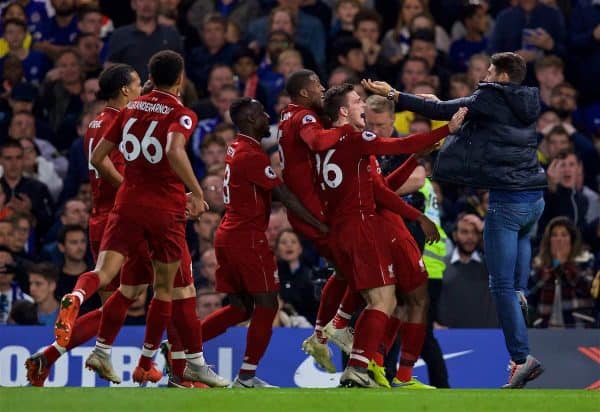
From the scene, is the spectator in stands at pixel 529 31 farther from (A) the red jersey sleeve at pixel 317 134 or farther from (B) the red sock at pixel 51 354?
(B) the red sock at pixel 51 354

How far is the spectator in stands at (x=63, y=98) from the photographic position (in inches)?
742

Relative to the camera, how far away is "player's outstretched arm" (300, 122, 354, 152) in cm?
1189

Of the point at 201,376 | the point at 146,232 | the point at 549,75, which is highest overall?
the point at 549,75

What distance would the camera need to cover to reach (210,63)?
19359 mm

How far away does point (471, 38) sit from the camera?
1961 centimetres

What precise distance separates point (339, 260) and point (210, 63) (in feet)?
25.1

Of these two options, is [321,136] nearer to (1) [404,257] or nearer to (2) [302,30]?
(1) [404,257]

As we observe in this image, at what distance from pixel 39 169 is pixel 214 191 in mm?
2365

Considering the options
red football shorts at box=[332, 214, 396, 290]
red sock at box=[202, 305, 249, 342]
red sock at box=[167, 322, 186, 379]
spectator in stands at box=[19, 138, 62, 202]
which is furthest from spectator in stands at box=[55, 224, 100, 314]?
red football shorts at box=[332, 214, 396, 290]

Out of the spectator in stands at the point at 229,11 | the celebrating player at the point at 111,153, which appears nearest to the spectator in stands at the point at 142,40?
the spectator in stands at the point at 229,11

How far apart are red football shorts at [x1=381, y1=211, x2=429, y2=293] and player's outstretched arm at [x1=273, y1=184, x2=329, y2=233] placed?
0.54 meters

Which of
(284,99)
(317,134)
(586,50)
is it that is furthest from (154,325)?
(586,50)

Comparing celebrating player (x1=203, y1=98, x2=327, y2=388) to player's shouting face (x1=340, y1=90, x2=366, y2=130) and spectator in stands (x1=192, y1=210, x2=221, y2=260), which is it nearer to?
player's shouting face (x1=340, y1=90, x2=366, y2=130)

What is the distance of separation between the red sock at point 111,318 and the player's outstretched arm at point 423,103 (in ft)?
7.61
